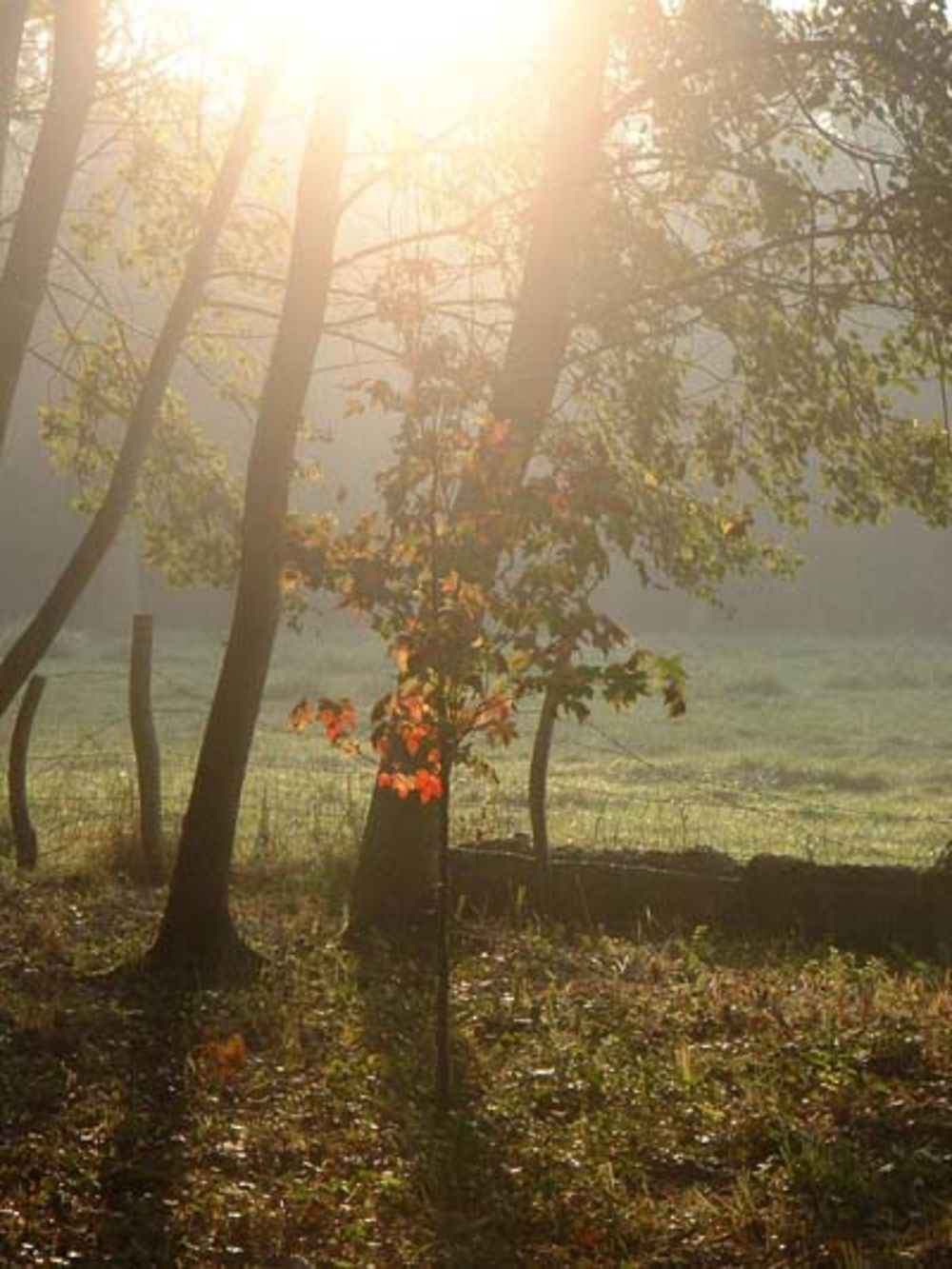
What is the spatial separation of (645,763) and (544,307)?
4.67m

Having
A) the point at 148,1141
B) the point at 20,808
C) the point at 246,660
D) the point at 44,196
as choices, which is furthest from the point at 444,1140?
the point at 20,808

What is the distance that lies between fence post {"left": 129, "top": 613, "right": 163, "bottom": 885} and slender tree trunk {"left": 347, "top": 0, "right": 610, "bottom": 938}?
2560 millimetres

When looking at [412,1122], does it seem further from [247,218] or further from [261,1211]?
[247,218]

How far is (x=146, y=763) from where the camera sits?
1605 centimetres

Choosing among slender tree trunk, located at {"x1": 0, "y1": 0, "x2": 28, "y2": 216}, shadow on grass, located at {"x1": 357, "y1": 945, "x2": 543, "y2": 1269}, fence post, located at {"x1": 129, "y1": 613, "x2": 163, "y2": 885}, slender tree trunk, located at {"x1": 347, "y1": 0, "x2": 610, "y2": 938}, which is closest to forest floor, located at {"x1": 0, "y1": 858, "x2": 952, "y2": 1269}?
shadow on grass, located at {"x1": 357, "y1": 945, "x2": 543, "y2": 1269}

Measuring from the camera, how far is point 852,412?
14.1 m

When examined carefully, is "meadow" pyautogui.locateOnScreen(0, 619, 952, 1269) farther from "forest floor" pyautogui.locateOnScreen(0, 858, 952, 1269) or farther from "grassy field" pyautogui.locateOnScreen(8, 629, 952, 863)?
"grassy field" pyautogui.locateOnScreen(8, 629, 952, 863)

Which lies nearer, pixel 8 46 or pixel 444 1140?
pixel 444 1140

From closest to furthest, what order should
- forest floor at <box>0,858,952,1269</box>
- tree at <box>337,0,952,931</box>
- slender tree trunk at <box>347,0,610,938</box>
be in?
forest floor at <box>0,858,952,1269</box> < tree at <box>337,0,952,931</box> < slender tree trunk at <box>347,0,610,938</box>

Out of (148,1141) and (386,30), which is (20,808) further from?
(148,1141)

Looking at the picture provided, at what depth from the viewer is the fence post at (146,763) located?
52.0 feet

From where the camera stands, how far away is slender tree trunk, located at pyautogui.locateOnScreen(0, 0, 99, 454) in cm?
1198

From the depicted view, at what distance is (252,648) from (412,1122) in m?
3.52

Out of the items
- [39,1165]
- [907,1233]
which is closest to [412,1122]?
[39,1165]
